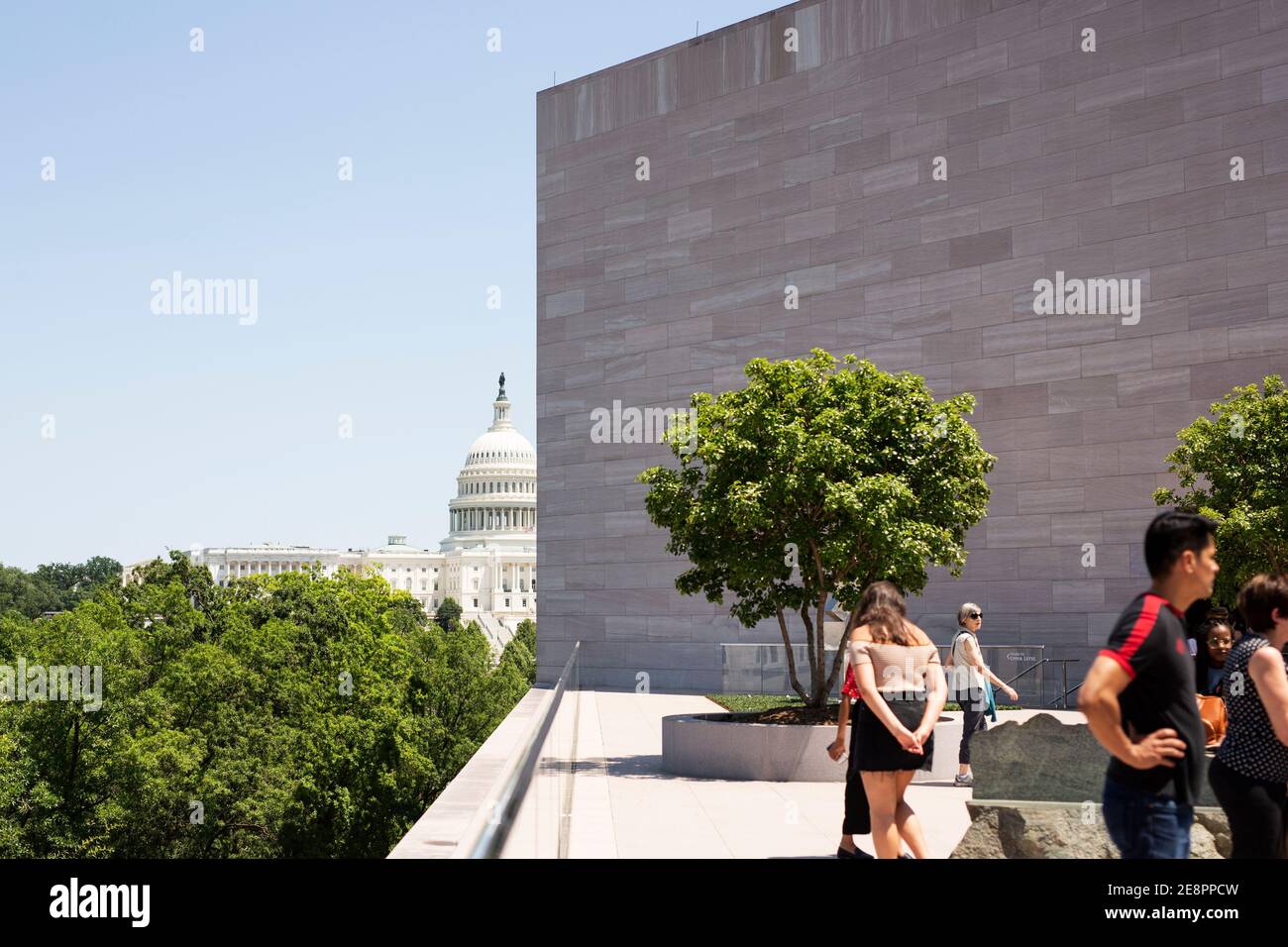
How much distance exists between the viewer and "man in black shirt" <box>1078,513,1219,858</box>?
518 cm

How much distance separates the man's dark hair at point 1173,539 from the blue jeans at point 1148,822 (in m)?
0.92

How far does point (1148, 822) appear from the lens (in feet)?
17.3

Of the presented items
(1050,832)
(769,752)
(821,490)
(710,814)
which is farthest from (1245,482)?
(1050,832)

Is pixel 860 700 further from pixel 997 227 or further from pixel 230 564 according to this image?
pixel 230 564

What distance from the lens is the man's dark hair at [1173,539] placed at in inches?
210

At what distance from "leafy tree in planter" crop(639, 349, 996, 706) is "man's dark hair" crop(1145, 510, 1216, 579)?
454 inches

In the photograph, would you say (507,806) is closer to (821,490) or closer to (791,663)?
(821,490)

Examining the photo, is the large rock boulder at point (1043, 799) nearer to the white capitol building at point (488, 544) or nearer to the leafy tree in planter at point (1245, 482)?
the leafy tree in planter at point (1245, 482)

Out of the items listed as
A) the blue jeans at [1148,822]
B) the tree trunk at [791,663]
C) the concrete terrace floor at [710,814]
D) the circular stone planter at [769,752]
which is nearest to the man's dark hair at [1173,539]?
the blue jeans at [1148,822]

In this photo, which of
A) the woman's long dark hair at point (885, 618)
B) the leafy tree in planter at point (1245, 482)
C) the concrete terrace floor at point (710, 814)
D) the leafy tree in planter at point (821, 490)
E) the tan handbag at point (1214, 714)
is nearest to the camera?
the woman's long dark hair at point (885, 618)

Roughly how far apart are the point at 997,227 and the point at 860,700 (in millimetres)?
26553

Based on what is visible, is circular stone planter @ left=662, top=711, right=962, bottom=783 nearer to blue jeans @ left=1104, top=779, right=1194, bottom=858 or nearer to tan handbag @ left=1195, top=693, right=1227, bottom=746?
tan handbag @ left=1195, top=693, right=1227, bottom=746

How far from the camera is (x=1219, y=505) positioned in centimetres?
2317
